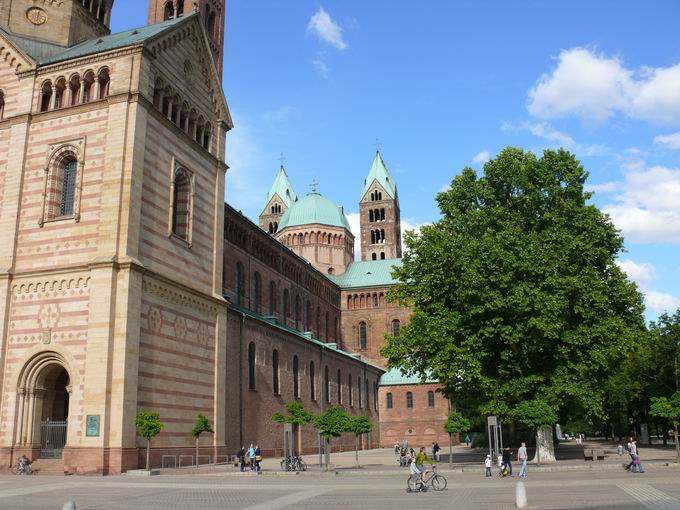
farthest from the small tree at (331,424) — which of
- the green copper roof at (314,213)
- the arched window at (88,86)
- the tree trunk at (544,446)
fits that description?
the green copper roof at (314,213)

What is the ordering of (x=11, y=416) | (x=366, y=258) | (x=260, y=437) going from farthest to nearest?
(x=366, y=258) → (x=260, y=437) → (x=11, y=416)

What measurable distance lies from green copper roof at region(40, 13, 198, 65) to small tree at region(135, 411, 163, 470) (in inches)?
666

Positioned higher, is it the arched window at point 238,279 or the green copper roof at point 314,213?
the green copper roof at point 314,213

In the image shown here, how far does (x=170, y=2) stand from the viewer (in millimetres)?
58375

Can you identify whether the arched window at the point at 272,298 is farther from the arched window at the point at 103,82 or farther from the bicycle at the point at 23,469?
the bicycle at the point at 23,469

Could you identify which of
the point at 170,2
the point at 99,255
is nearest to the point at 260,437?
the point at 99,255

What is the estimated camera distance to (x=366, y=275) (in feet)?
290

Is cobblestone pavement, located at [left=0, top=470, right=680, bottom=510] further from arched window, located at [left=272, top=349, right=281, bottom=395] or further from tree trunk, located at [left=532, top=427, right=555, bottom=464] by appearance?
arched window, located at [left=272, top=349, right=281, bottom=395]

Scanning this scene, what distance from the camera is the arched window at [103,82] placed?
31.9 m

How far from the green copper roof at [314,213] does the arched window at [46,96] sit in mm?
61905

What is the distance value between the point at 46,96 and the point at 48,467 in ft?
57.5

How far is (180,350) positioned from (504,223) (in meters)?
18.4

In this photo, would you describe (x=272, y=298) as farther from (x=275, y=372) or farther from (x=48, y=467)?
(x=48, y=467)

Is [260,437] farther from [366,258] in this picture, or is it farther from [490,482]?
[366,258]
